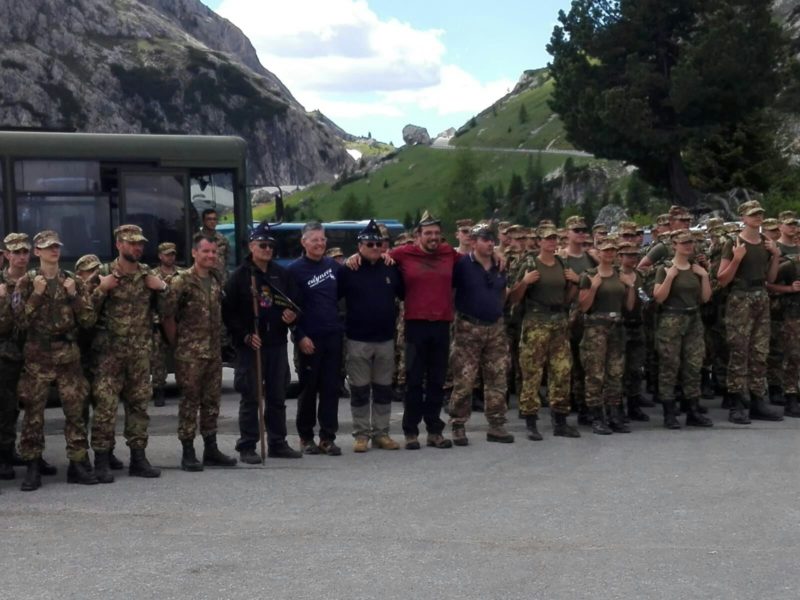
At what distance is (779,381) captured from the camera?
11977mm

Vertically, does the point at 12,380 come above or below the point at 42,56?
below

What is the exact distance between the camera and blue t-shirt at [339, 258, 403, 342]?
9836 mm

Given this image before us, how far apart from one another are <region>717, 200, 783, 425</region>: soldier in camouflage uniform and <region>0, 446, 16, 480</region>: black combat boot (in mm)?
6816

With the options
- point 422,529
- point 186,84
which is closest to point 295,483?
point 422,529

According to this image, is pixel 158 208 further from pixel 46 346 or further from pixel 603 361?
pixel 603 361

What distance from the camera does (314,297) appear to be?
382 inches

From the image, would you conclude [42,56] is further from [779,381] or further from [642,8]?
[779,381]

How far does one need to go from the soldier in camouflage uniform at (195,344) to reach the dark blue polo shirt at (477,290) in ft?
7.56

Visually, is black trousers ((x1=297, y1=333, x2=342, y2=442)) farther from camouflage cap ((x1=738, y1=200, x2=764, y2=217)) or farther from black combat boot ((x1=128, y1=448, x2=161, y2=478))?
camouflage cap ((x1=738, y1=200, x2=764, y2=217))

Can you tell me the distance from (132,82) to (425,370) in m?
121

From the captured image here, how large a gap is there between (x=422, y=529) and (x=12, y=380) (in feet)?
12.0

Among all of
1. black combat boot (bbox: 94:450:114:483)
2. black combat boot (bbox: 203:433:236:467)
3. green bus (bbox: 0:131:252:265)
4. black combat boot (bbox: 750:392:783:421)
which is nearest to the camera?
black combat boot (bbox: 94:450:114:483)

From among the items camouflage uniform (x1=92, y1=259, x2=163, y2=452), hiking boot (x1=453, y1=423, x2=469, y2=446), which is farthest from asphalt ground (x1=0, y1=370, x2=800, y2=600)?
camouflage uniform (x1=92, y1=259, x2=163, y2=452)

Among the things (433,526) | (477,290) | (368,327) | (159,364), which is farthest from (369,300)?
(159,364)
